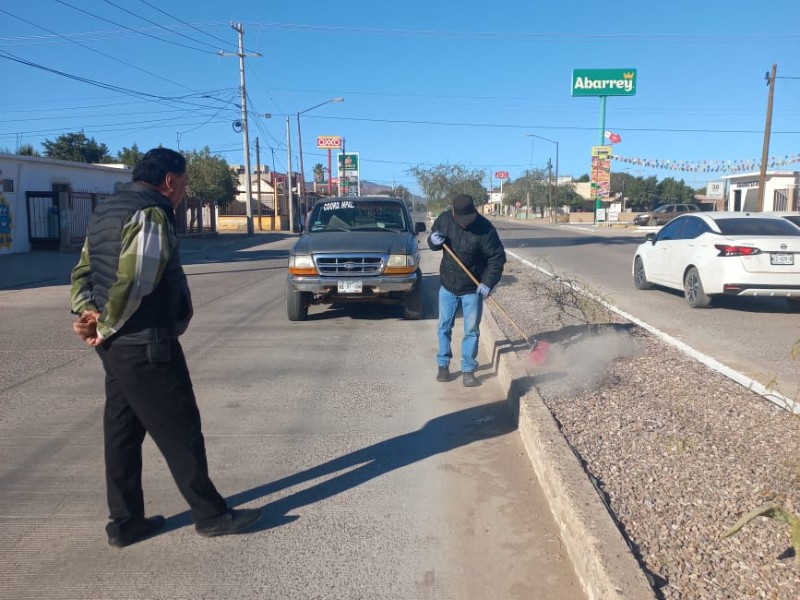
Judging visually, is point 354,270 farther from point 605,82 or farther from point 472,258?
point 605,82

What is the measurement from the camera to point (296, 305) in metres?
10.1

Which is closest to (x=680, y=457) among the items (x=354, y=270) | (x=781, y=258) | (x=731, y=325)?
(x=354, y=270)

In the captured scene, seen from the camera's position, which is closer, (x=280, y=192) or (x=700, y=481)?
(x=700, y=481)

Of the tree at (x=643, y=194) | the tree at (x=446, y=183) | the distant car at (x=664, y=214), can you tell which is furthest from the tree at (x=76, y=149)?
the tree at (x=643, y=194)

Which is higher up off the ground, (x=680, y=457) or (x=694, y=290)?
(x=694, y=290)

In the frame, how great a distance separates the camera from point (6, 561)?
140 inches

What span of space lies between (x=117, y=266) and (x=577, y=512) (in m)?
2.50

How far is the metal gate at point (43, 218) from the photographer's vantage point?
24.3 metres

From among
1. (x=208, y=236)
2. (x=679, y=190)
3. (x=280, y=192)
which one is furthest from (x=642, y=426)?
(x=679, y=190)

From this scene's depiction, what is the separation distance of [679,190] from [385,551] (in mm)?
97475

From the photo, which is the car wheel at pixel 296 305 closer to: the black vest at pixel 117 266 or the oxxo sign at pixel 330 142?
the black vest at pixel 117 266

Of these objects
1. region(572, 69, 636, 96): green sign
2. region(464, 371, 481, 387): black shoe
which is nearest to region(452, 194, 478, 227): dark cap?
region(464, 371, 481, 387): black shoe

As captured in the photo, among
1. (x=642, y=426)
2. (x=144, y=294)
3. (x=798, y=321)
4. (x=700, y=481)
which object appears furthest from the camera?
(x=798, y=321)

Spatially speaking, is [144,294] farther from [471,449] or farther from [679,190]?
[679,190]
